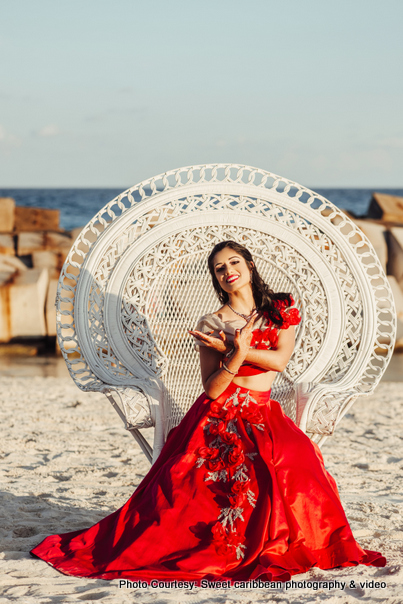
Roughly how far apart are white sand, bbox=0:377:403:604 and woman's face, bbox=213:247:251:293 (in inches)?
44.7

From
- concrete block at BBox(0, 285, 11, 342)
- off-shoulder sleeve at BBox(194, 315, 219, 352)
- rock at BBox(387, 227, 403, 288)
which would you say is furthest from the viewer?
rock at BBox(387, 227, 403, 288)

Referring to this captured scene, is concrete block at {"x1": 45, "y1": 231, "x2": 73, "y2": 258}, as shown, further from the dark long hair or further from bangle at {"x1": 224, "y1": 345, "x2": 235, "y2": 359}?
bangle at {"x1": 224, "y1": 345, "x2": 235, "y2": 359}

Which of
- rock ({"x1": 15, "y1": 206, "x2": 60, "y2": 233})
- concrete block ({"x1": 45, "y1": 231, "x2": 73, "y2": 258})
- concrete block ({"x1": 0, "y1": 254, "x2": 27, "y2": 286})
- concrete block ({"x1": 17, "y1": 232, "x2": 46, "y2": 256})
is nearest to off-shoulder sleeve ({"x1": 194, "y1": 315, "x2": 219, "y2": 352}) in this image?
concrete block ({"x1": 0, "y1": 254, "x2": 27, "y2": 286})

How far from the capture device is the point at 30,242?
12547mm

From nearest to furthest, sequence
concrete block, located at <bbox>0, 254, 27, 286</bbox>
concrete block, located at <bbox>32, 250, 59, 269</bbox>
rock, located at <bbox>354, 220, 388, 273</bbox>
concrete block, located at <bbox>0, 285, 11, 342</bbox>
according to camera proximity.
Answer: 1. concrete block, located at <bbox>0, 285, 11, 342</bbox>
2. concrete block, located at <bbox>0, 254, 27, 286</bbox>
3. rock, located at <bbox>354, 220, 388, 273</bbox>
4. concrete block, located at <bbox>32, 250, 59, 269</bbox>

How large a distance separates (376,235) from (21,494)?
796 centimetres

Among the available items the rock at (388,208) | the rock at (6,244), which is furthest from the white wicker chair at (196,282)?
the rock at (388,208)

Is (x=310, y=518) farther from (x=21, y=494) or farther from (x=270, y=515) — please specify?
(x=21, y=494)

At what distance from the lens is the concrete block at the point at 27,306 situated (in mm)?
8633

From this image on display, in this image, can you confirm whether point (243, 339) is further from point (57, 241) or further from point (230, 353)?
point (57, 241)

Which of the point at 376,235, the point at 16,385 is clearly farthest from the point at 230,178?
the point at 376,235

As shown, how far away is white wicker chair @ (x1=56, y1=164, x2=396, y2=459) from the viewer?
130 inches

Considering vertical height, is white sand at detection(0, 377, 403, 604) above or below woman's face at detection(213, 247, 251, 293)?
below

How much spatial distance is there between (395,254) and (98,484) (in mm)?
7542
